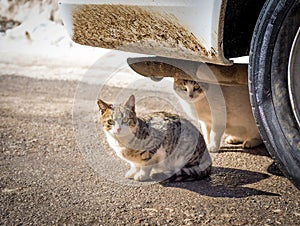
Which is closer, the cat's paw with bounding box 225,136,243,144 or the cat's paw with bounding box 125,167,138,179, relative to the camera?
the cat's paw with bounding box 125,167,138,179

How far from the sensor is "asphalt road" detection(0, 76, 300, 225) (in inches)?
108

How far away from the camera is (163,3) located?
269 centimetres

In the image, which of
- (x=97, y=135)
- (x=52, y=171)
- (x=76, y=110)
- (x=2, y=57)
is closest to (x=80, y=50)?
(x=2, y=57)

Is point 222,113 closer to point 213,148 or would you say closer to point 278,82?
point 213,148

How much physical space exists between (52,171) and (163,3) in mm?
1511

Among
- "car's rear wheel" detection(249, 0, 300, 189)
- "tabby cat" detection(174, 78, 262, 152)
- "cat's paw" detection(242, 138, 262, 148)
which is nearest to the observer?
"car's rear wheel" detection(249, 0, 300, 189)

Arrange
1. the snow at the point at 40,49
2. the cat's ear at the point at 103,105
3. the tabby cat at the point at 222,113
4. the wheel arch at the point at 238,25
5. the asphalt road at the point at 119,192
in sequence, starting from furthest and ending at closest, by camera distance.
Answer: the snow at the point at 40,49
the tabby cat at the point at 222,113
the cat's ear at the point at 103,105
the asphalt road at the point at 119,192
the wheel arch at the point at 238,25

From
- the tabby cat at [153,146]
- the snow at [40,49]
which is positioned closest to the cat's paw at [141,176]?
the tabby cat at [153,146]

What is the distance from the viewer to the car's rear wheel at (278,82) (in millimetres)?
2455

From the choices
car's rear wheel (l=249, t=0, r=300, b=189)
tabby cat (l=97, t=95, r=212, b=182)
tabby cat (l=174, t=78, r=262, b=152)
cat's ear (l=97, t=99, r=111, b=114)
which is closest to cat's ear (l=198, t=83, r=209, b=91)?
tabby cat (l=174, t=78, r=262, b=152)

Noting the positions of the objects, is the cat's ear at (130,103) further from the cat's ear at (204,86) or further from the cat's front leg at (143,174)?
the cat's ear at (204,86)

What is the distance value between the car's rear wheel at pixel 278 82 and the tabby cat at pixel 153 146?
38.6 inches

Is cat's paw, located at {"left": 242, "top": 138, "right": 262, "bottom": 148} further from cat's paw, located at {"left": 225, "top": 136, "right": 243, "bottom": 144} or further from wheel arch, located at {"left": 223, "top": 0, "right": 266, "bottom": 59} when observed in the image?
wheel arch, located at {"left": 223, "top": 0, "right": 266, "bottom": 59}

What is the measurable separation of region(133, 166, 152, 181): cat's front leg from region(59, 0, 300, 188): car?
0.86 m
